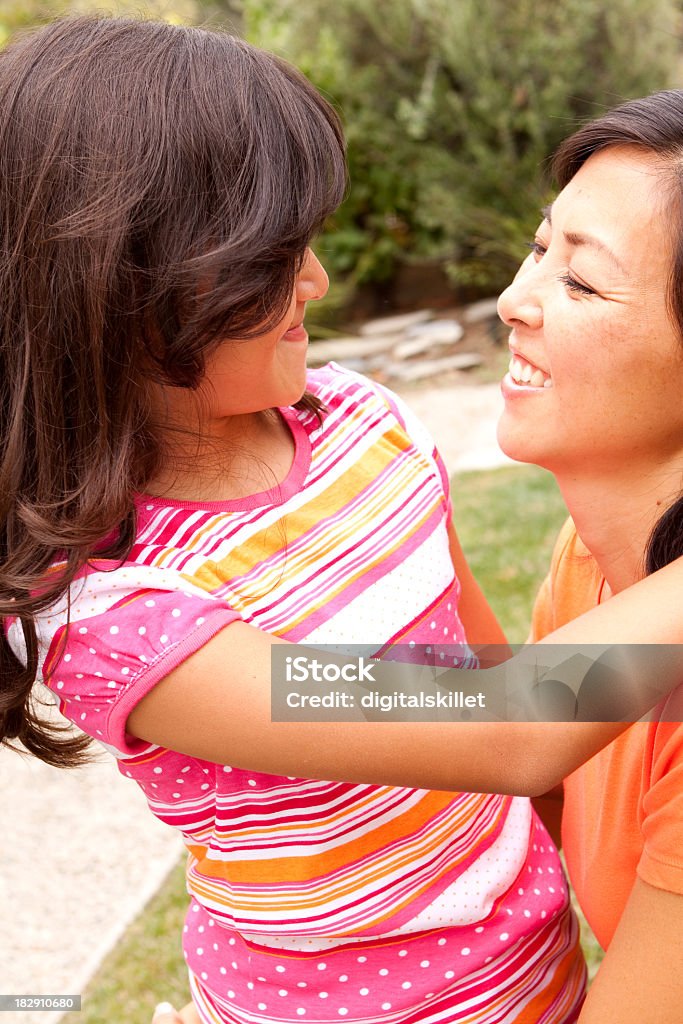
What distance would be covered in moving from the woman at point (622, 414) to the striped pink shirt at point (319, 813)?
19 centimetres

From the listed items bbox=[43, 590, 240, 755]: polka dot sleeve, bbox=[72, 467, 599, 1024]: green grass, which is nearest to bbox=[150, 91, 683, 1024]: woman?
bbox=[43, 590, 240, 755]: polka dot sleeve

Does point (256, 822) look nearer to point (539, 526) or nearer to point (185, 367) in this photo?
point (185, 367)

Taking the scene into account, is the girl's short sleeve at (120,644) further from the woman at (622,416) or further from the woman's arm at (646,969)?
the woman's arm at (646,969)

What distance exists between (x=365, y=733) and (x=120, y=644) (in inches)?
13.2

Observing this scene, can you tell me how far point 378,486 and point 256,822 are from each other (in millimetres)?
550

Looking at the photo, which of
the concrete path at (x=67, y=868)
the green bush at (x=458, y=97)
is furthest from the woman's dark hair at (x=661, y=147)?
the green bush at (x=458, y=97)

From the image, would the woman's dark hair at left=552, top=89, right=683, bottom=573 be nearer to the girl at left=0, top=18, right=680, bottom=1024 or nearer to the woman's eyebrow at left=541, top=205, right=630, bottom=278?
the woman's eyebrow at left=541, top=205, right=630, bottom=278

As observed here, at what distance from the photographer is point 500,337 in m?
9.48

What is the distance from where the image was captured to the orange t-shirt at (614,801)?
1.55m

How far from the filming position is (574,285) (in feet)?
5.50

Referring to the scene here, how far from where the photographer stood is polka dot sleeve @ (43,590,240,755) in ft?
4.61

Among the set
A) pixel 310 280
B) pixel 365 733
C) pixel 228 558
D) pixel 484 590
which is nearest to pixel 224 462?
pixel 228 558

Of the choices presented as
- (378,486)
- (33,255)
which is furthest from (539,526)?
(33,255)

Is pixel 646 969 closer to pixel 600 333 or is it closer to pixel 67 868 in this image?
pixel 600 333
